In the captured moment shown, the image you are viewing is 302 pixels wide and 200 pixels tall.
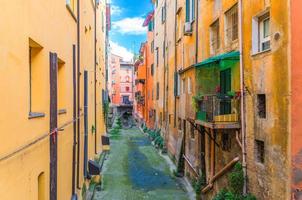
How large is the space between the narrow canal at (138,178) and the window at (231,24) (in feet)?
25.1

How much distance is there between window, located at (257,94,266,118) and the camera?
382 inches

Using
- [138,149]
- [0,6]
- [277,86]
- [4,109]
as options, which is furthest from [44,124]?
[138,149]

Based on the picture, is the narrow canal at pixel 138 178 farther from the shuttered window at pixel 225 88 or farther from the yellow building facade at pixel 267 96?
the yellow building facade at pixel 267 96

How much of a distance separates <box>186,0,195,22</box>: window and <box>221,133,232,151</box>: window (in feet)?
24.7

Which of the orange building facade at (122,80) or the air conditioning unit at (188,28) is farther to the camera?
the orange building facade at (122,80)

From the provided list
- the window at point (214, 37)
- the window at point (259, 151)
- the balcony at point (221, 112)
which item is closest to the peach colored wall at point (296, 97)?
the window at point (259, 151)

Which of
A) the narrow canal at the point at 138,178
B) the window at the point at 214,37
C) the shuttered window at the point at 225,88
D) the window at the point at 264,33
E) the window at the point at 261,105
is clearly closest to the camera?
the window at the point at 264,33

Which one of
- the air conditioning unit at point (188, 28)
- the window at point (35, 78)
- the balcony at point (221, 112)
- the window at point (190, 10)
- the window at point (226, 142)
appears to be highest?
the window at point (190, 10)

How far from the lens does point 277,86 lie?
859 centimetres

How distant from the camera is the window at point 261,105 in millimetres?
9695

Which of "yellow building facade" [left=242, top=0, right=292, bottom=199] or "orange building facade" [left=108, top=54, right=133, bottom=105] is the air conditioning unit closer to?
"yellow building facade" [left=242, top=0, right=292, bottom=199]

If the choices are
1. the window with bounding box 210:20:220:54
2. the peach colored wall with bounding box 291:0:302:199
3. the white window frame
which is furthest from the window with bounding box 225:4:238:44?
the peach colored wall with bounding box 291:0:302:199

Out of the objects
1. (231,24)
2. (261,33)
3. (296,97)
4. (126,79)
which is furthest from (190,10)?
(126,79)

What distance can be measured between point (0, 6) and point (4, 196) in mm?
2366
